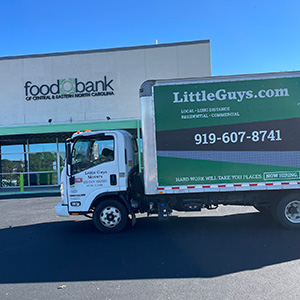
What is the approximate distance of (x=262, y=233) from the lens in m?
6.21

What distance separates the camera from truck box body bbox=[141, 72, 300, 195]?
622cm

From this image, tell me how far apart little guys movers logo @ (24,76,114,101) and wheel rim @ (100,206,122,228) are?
36.1ft

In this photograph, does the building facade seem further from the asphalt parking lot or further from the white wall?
the asphalt parking lot

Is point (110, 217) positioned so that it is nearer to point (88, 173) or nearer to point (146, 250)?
point (88, 173)

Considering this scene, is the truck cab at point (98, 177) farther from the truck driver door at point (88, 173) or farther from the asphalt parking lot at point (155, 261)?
the asphalt parking lot at point (155, 261)

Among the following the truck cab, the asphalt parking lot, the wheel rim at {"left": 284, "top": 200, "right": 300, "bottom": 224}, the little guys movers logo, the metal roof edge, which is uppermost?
the little guys movers logo

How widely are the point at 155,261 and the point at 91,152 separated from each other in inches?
115

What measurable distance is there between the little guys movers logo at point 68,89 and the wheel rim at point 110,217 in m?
11.0

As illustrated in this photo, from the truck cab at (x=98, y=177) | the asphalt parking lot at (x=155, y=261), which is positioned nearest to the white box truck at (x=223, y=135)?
the truck cab at (x=98, y=177)

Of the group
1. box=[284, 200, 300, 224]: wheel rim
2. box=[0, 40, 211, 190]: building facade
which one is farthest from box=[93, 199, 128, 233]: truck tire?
box=[0, 40, 211, 190]: building facade

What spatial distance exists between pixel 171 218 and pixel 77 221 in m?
2.70

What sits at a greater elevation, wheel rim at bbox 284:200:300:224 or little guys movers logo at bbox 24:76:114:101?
little guys movers logo at bbox 24:76:114:101

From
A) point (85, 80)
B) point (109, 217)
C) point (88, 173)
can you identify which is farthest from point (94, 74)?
point (109, 217)

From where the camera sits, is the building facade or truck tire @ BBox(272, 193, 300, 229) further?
the building facade
